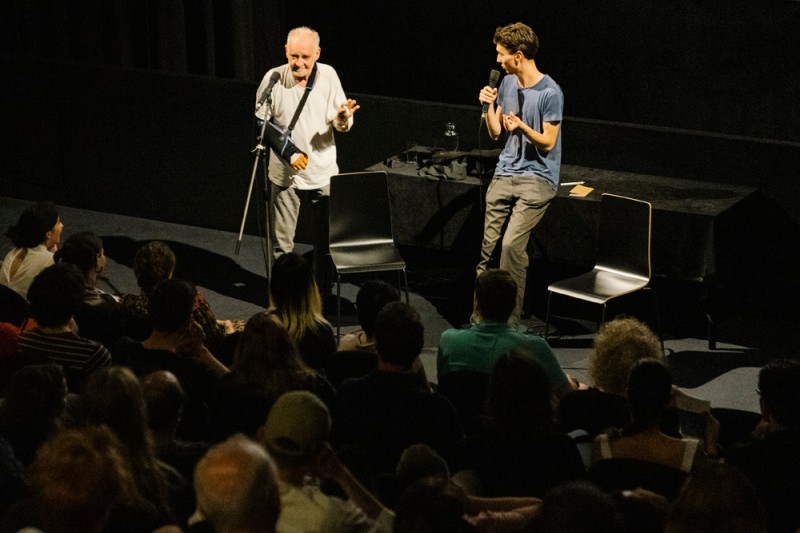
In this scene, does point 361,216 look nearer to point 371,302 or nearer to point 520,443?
point 371,302

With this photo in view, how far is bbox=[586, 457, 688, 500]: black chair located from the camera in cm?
304

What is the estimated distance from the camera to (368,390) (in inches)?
136

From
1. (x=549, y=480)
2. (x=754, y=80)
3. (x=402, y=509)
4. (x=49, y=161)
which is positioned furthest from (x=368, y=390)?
(x=49, y=161)

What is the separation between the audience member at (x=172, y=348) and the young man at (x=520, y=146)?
232 cm

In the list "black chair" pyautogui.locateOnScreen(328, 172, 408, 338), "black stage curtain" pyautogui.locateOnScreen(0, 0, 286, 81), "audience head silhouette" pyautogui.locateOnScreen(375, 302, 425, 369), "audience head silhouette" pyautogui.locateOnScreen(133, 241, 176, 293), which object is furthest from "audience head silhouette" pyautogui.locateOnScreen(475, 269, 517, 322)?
"black stage curtain" pyautogui.locateOnScreen(0, 0, 286, 81)

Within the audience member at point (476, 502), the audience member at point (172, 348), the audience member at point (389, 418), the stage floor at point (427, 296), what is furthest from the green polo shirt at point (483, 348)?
the stage floor at point (427, 296)

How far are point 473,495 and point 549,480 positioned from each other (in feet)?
0.72

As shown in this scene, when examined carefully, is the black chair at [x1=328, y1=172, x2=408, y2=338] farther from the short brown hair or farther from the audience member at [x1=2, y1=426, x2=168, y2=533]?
the audience member at [x1=2, y1=426, x2=168, y2=533]

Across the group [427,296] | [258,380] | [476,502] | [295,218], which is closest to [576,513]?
[476,502]

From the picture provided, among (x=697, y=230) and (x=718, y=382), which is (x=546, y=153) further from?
(x=718, y=382)

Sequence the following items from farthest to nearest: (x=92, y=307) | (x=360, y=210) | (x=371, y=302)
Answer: (x=360, y=210), (x=92, y=307), (x=371, y=302)

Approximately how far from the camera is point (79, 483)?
2.46 metres

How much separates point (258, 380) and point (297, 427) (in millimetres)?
829

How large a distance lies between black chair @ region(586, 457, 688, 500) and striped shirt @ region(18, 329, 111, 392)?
178 centimetres
